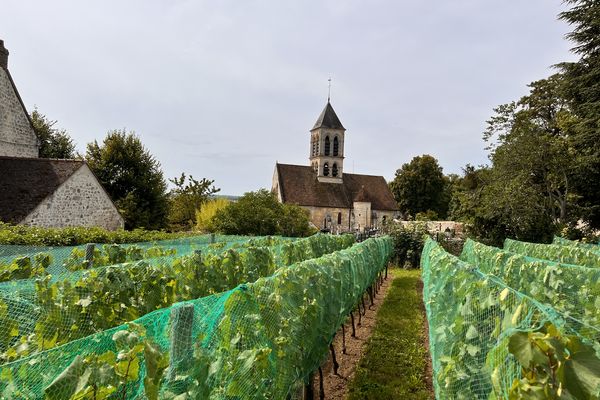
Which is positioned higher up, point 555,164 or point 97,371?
point 555,164

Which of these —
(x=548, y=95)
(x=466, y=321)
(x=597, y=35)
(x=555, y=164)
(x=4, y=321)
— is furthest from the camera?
(x=548, y=95)

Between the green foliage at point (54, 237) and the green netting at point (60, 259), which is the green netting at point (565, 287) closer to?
the green netting at point (60, 259)

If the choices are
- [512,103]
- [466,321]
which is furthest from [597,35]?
[466,321]

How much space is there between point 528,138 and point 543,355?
947 inches

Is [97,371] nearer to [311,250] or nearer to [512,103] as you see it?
[311,250]

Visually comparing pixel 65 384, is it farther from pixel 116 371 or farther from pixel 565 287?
pixel 565 287

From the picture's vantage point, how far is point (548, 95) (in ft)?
91.2

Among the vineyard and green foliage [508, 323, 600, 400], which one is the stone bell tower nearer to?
the vineyard

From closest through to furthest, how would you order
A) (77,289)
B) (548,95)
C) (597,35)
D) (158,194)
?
(77,289) < (597,35) < (158,194) < (548,95)

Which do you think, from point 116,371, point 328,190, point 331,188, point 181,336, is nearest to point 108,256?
point 181,336

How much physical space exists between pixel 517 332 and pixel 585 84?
2216 cm

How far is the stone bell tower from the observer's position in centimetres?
5250

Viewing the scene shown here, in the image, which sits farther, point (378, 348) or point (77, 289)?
point (378, 348)

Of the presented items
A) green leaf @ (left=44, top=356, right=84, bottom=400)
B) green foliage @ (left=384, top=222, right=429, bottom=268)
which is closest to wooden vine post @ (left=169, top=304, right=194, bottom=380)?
green leaf @ (left=44, top=356, right=84, bottom=400)
